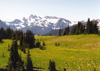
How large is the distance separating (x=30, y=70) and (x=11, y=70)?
440 centimetres

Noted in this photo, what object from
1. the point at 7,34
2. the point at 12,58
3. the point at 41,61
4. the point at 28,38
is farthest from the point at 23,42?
the point at 7,34

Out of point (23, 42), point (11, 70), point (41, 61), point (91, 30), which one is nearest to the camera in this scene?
point (11, 70)

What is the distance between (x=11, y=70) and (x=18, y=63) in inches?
87.9

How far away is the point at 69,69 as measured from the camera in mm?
28422

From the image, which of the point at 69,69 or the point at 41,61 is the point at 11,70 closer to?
the point at 41,61

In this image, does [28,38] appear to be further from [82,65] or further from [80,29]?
[80,29]

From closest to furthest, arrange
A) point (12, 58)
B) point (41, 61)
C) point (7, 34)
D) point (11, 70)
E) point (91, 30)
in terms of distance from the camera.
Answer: point (11, 70), point (12, 58), point (41, 61), point (91, 30), point (7, 34)

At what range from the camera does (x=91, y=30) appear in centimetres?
10406

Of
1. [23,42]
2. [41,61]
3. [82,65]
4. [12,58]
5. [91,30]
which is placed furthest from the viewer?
[91,30]

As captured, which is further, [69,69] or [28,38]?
[28,38]

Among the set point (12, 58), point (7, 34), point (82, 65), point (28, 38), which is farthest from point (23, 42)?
point (7, 34)

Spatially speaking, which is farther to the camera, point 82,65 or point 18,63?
point 82,65

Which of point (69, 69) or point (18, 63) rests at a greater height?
point (18, 63)

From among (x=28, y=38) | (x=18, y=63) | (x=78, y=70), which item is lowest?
(x=78, y=70)
